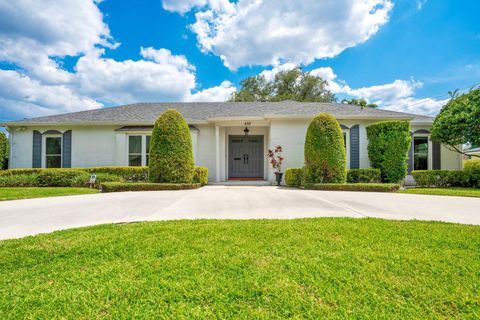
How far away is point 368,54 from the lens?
43.2 feet

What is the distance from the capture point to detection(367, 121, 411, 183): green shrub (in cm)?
891

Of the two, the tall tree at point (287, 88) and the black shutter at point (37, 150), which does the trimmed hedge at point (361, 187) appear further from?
the tall tree at point (287, 88)

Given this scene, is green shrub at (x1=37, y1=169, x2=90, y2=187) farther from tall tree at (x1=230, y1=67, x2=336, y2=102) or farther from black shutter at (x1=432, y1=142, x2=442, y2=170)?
tall tree at (x1=230, y1=67, x2=336, y2=102)

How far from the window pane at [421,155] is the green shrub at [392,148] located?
2.55 meters

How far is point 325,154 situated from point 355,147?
3.27 meters

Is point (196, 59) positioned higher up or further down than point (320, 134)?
higher up

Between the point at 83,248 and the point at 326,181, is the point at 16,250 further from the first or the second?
the point at 326,181

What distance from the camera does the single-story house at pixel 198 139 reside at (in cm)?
1048

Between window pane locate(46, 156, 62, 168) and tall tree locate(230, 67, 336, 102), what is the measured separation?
1966 cm

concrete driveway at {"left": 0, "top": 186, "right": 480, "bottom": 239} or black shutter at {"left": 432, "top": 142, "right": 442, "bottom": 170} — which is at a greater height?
black shutter at {"left": 432, "top": 142, "right": 442, "bottom": 170}

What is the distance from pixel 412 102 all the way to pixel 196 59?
16.8 m

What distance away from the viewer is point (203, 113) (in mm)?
12961

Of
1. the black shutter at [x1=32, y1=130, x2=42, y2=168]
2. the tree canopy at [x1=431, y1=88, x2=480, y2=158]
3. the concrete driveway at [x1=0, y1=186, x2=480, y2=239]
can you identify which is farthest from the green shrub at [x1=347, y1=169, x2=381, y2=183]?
the black shutter at [x1=32, y1=130, x2=42, y2=168]

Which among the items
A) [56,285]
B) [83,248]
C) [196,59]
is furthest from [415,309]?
[196,59]
